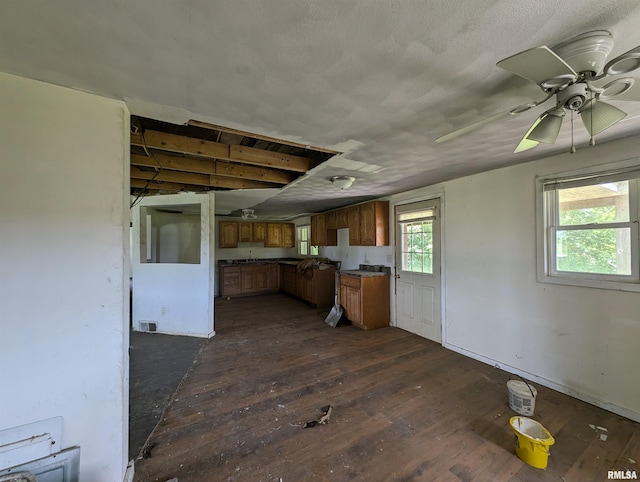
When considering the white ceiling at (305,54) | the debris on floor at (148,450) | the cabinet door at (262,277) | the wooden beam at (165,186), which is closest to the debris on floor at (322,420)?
the debris on floor at (148,450)

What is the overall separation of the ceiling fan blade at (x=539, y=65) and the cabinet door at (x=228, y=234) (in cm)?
686

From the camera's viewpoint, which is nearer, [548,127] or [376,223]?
[548,127]

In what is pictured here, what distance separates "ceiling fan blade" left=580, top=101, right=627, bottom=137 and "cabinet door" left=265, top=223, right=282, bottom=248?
6867 mm

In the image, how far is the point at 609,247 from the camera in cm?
218

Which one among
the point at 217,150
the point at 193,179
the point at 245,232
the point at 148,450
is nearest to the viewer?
the point at 148,450

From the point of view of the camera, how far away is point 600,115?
1246 mm

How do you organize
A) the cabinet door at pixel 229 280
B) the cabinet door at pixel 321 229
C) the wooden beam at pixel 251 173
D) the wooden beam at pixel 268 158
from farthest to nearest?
the cabinet door at pixel 229 280
the cabinet door at pixel 321 229
the wooden beam at pixel 251 173
the wooden beam at pixel 268 158

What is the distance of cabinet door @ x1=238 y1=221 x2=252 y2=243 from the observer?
7121 millimetres

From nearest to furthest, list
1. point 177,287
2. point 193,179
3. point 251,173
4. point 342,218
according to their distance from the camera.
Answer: point 251,173, point 193,179, point 177,287, point 342,218

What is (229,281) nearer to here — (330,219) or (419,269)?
(330,219)

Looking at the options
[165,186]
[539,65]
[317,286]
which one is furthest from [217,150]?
[317,286]

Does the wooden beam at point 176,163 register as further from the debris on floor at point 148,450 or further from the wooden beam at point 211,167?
the debris on floor at point 148,450

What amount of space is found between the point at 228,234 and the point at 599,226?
694 cm

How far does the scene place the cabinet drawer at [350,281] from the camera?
4250 millimetres
